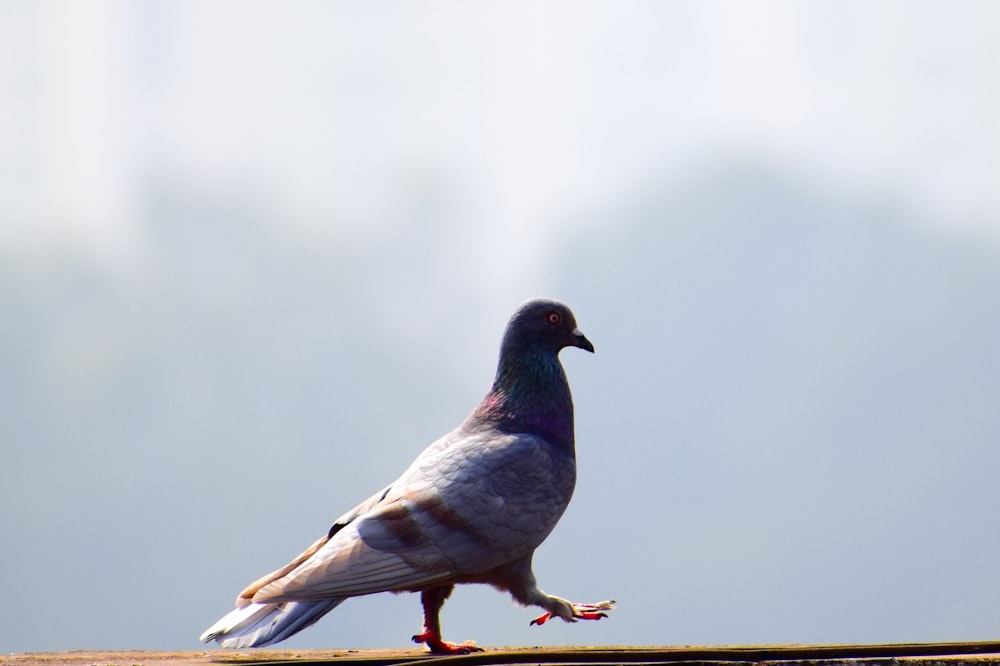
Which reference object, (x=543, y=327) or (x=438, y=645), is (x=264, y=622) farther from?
(x=543, y=327)

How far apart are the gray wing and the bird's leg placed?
0.88ft

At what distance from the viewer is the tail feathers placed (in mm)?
6680

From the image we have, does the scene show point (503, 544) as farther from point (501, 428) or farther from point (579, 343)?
point (579, 343)

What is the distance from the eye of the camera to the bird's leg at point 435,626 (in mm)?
7242

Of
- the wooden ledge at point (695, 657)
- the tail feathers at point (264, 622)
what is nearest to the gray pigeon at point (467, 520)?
the tail feathers at point (264, 622)

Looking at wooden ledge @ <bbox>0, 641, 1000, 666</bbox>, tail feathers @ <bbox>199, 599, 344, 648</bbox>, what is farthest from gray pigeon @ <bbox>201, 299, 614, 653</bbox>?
wooden ledge @ <bbox>0, 641, 1000, 666</bbox>

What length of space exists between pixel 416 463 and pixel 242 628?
1787mm

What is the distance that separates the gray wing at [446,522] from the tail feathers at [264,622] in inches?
4.5

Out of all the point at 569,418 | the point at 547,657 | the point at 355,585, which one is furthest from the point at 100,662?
the point at 569,418

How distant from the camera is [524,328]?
837 centimetres

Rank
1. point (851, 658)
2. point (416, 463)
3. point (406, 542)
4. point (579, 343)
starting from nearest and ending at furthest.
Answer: point (851, 658) < point (406, 542) < point (416, 463) < point (579, 343)

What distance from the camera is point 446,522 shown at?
7238mm

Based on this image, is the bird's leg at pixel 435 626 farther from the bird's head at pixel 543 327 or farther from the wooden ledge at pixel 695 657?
the bird's head at pixel 543 327

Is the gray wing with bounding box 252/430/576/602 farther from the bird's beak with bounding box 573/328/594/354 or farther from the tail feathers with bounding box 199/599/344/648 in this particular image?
the bird's beak with bounding box 573/328/594/354
